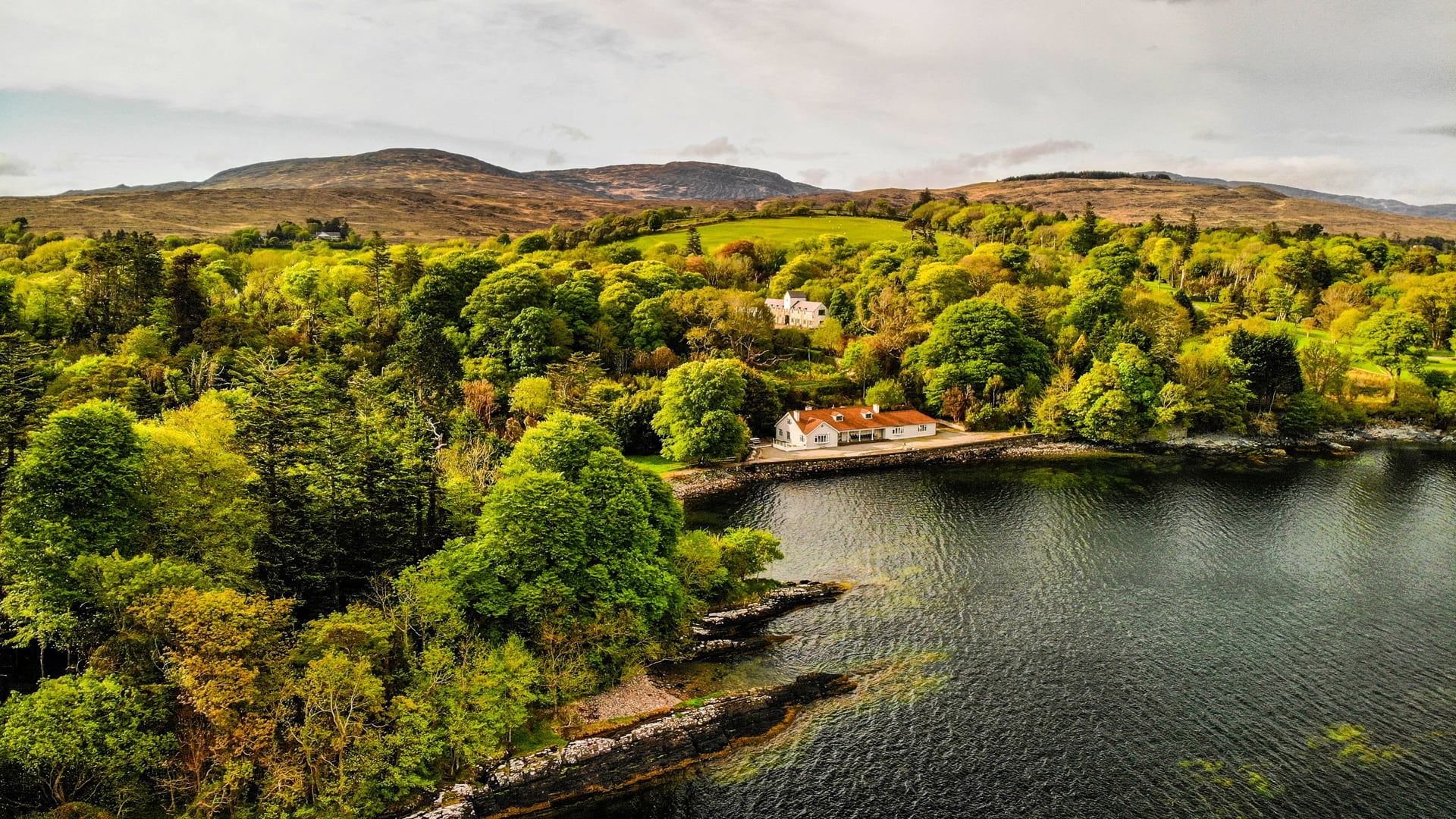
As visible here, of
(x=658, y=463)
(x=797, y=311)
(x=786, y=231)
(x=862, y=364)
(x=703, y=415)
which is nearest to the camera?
(x=703, y=415)

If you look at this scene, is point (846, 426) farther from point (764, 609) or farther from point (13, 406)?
point (13, 406)

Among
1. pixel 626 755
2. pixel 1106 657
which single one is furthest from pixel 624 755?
pixel 1106 657

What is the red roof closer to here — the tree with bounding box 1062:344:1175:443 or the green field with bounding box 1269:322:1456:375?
the tree with bounding box 1062:344:1175:443

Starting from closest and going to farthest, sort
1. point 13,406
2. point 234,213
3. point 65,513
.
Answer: point 65,513
point 13,406
point 234,213

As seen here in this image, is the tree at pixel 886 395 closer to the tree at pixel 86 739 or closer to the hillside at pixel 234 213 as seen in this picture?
the tree at pixel 86 739

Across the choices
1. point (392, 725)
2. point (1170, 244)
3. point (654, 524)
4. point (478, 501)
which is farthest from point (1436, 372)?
point (392, 725)

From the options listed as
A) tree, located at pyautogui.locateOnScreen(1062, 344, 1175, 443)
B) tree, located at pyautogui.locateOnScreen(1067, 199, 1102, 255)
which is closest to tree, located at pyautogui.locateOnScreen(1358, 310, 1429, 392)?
A: tree, located at pyautogui.locateOnScreen(1062, 344, 1175, 443)
